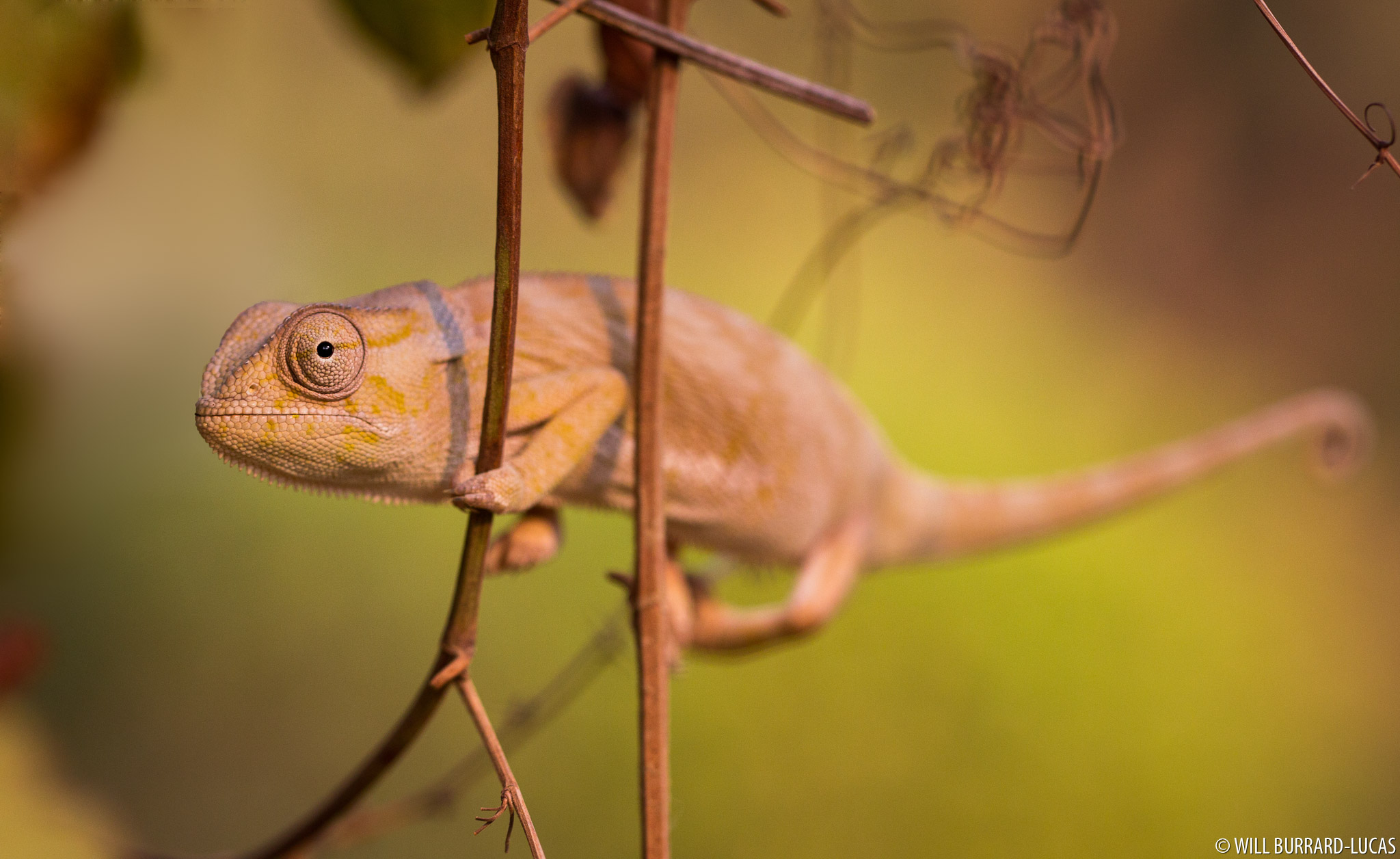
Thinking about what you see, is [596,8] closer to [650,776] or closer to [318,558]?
[650,776]

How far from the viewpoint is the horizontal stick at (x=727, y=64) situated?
630 millimetres

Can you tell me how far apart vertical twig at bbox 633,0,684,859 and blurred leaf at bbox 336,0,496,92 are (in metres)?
0.40

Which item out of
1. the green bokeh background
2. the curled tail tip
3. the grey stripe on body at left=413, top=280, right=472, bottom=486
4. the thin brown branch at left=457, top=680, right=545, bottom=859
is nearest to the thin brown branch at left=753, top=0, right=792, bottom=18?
the grey stripe on body at left=413, top=280, right=472, bottom=486

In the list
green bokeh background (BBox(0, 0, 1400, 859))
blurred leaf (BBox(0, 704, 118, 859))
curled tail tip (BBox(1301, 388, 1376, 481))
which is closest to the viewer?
blurred leaf (BBox(0, 704, 118, 859))

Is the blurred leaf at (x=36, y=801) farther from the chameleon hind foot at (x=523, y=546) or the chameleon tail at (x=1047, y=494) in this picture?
the chameleon tail at (x=1047, y=494)

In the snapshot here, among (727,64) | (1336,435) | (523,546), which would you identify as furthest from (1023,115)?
(1336,435)

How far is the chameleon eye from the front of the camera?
544 millimetres

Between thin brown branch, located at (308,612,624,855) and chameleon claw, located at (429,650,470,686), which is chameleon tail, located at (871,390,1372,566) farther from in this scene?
chameleon claw, located at (429,650,470,686)

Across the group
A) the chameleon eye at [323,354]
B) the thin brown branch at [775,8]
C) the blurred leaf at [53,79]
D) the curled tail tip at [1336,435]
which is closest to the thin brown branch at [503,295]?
the chameleon eye at [323,354]

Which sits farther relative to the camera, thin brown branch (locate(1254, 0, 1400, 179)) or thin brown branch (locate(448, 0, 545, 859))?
thin brown branch (locate(1254, 0, 1400, 179))

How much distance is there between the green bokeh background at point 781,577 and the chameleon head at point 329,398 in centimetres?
95

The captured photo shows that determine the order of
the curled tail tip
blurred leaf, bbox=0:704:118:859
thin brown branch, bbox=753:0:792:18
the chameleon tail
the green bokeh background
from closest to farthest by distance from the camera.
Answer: thin brown branch, bbox=753:0:792:18 → the chameleon tail → blurred leaf, bbox=0:704:118:859 → the curled tail tip → the green bokeh background

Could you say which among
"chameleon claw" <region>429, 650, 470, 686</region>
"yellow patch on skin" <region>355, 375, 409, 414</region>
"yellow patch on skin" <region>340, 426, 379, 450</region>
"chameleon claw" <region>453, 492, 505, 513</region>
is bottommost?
"chameleon claw" <region>429, 650, 470, 686</region>

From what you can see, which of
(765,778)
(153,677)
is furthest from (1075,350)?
(153,677)
